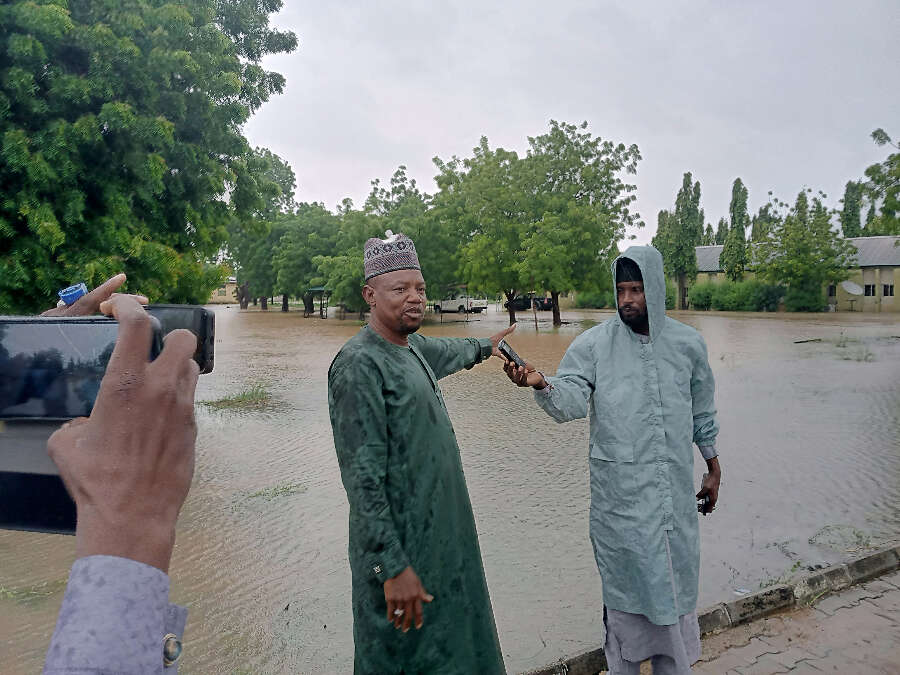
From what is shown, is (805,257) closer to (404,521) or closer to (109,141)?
(109,141)

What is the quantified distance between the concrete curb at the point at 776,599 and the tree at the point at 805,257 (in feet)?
140

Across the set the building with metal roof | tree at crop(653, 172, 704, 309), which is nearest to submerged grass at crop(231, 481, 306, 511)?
tree at crop(653, 172, 704, 309)

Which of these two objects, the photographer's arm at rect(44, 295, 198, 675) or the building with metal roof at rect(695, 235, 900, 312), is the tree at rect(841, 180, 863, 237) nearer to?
the building with metal roof at rect(695, 235, 900, 312)

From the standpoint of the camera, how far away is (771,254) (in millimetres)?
44531

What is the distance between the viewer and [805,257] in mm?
41406

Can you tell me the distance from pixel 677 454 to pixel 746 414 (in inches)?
319

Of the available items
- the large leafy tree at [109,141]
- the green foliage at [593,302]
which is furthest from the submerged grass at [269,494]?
the green foliage at [593,302]

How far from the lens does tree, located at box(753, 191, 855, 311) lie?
4138 centimetres

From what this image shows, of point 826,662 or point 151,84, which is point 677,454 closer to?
point 826,662

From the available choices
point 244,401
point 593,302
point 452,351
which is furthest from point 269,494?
point 593,302

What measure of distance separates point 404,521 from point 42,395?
1.50 m

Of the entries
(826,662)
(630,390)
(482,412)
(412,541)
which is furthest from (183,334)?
(482,412)

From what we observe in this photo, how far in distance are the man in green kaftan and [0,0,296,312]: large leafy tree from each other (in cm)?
555

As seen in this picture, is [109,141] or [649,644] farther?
[109,141]
